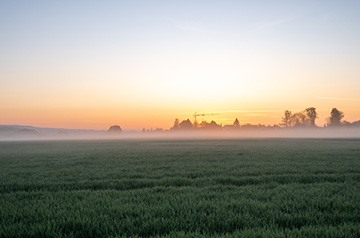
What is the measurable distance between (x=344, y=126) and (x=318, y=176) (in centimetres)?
20317

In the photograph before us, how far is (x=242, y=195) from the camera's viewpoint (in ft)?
35.8

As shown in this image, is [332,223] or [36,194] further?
[36,194]

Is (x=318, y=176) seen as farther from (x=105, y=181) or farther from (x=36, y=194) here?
(x=36, y=194)

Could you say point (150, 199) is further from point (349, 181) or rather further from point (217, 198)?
point (349, 181)

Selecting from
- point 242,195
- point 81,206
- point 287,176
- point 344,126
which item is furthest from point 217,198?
point 344,126

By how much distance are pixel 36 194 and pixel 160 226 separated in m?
6.67

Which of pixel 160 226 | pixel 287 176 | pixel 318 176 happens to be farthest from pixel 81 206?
pixel 318 176

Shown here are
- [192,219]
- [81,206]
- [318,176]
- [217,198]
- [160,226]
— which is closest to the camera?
[160,226]

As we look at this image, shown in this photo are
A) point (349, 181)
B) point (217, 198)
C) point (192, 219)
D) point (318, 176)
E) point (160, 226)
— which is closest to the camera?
point (160, 226)

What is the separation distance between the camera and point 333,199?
385 inches

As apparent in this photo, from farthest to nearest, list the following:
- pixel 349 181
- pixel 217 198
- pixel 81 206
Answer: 1. pixel 349 181
2. pixel 217 198
3. pixel 81 206

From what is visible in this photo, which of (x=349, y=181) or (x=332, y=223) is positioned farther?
(x=349, y=181)

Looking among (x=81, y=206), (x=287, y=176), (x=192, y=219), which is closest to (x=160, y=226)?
(x=192, y=219)

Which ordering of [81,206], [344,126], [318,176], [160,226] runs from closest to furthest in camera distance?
[160,226]
[81,206]
[318,176]
[344,126]
